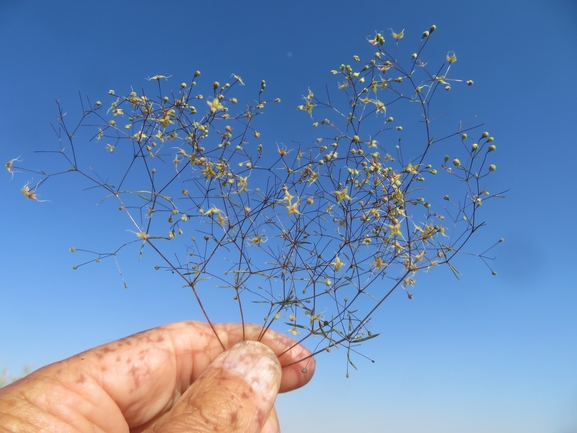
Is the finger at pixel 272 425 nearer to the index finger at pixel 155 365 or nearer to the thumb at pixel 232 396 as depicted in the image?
the index finger at pixel 155 365

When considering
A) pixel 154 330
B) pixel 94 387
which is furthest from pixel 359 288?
pixel 94 387

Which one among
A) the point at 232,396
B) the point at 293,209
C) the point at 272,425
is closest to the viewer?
the point at 232,396

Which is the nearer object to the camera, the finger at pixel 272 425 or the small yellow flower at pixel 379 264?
the small yellow flower at pixel 379 264

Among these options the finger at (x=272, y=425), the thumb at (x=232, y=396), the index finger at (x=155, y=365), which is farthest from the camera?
the finger at (x=272, y=425)

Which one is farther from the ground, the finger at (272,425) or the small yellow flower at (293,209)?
the small yellow flower at (293,209)

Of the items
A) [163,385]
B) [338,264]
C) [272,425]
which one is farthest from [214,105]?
[272,425]

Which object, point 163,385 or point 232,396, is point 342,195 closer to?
point 232,396

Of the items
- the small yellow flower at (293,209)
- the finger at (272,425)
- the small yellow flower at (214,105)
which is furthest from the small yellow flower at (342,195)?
the finger at (272,425)

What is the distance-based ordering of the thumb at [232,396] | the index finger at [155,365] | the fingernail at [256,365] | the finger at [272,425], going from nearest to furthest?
the thumb at [232,396]
the fingernail at [256,365]
the index finger at [155,365]
the finger at [272,425]

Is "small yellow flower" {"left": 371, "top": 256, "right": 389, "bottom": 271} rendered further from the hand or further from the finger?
the finger
